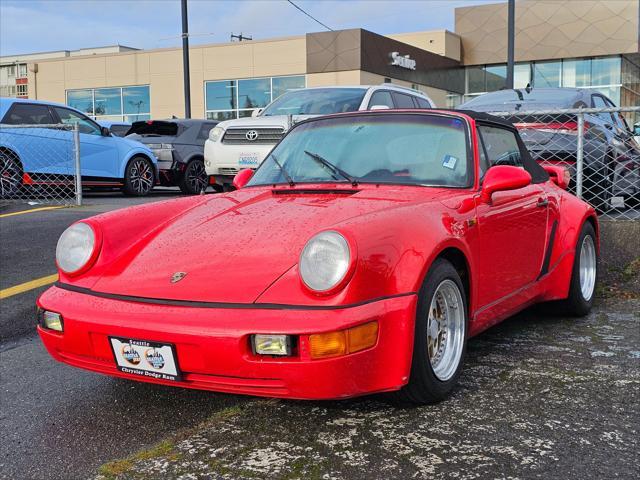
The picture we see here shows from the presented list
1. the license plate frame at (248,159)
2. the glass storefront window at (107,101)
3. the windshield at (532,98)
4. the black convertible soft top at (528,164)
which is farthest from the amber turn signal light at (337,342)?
the glass storefront window at (107,101)

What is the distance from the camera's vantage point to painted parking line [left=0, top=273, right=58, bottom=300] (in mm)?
5350

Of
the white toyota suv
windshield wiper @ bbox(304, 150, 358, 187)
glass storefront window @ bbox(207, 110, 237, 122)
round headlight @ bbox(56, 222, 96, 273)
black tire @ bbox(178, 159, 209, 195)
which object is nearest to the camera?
round headlight @ bbox(56, 222, 96, 273)

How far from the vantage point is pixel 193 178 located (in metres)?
12.8

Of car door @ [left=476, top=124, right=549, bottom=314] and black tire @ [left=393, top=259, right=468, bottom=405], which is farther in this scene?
car door @ [left=476, top=124, right=549, bottom=314]

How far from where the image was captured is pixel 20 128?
10.1 meters

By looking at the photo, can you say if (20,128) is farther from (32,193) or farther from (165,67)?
(165,67)

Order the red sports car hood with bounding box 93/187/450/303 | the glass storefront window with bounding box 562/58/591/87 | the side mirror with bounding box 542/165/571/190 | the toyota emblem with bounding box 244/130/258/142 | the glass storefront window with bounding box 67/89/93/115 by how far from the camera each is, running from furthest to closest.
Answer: the glass storefront window with bounding box 67/89/93/115, the glass storefront window with bounding box 562/58/591/87, the toyota emblem with bounding box 244/130/258/142, the side mirror with bounding box 542/165/571/190, the red sports car hood with bounding box 93/187/450/303

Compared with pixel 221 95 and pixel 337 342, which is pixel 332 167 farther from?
pixel 221 95

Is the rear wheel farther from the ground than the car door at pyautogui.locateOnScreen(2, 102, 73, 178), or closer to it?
closer to it

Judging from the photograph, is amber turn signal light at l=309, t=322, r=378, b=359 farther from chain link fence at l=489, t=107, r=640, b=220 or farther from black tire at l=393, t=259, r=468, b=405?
chain link fence at l=489, t=107, r=640, b=220

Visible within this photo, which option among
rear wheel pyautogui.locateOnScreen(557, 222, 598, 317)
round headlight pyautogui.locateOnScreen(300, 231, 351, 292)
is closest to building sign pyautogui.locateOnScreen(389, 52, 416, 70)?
rear wheel pyautogui.locateOnScreen(557, 222, 598, 317)

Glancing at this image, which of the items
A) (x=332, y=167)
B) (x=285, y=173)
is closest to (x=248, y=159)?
(x=285, y=173)

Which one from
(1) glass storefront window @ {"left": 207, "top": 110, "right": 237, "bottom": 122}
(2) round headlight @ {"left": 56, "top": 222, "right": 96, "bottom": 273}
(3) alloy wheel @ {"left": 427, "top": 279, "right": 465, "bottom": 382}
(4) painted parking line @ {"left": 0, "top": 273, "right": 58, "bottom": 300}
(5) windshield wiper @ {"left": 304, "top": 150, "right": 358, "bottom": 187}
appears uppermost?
(1) glass storefront window @ {"left": 207, "top": 110, "right": 237, "bottom": 122}

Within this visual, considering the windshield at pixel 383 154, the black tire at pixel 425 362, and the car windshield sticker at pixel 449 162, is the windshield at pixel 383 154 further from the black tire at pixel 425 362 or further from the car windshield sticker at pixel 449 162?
the black tire at pixel 425 362
